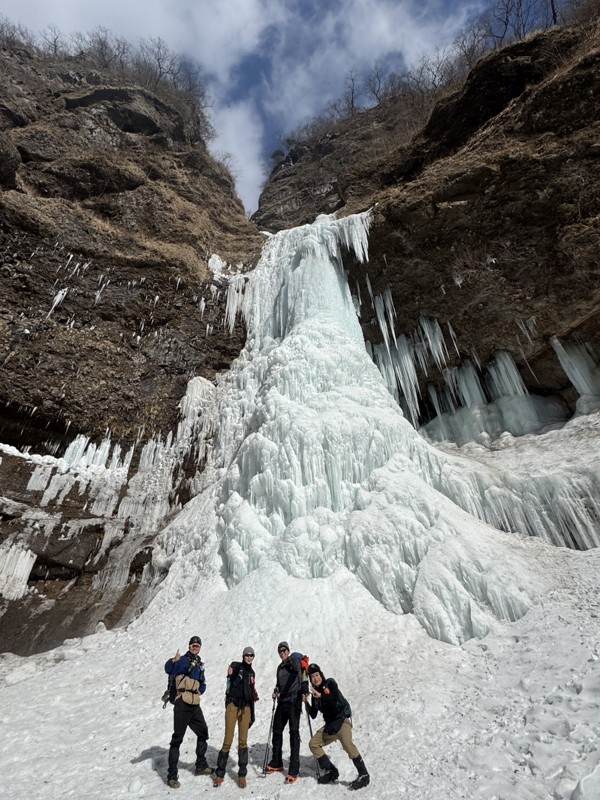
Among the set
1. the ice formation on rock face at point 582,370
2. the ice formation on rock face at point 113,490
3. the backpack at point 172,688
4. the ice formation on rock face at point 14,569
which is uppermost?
the ice formation on rock face at point 582,370

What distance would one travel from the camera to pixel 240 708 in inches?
181

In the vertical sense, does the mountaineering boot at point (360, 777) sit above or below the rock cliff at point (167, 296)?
below

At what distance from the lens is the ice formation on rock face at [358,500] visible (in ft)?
25.5

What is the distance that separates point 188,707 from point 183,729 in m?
0.18

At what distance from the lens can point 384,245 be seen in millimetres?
14617

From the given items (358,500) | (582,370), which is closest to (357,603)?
(358,500)

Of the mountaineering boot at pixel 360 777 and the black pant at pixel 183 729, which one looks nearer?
the mountaineering boot at pixel 360 777

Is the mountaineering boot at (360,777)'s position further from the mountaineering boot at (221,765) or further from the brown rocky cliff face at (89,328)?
the brown rocky cliff face at (89,328)

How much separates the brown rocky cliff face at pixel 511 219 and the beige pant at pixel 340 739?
11456mm

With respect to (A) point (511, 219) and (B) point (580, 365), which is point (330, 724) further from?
(A) point (511, 219)

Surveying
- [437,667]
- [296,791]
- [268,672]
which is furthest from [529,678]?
[268,672]

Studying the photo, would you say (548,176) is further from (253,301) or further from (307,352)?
(253,301)

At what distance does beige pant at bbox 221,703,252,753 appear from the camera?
174 inches

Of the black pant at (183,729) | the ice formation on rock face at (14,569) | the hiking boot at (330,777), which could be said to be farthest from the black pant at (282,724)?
the ice formation on rock face at (14,569)
